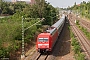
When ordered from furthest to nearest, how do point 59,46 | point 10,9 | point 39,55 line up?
point 10,9
point 59,46
point 39,55

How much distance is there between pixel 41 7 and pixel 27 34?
20.2 metres

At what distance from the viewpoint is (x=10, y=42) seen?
31.0 metres

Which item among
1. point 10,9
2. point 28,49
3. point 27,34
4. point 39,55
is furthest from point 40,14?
point 10,9

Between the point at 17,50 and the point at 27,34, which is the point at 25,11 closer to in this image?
the point at 27,34

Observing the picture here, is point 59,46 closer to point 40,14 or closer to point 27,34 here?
point 27,34

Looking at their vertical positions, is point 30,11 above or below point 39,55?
above

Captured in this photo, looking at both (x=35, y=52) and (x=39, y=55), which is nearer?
(x=39, y=55)

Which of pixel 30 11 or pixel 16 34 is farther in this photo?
pixel 30 11

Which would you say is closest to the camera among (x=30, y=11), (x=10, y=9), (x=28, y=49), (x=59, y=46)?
(x=28, y=49)

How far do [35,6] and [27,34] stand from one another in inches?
762

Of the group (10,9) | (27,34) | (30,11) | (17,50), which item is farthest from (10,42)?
(10,9)

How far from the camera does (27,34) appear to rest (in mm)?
38781

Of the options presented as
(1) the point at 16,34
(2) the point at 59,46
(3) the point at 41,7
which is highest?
(3) the point at 41,7

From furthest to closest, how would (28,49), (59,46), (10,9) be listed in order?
(10,9), (59,46), (28,49)
